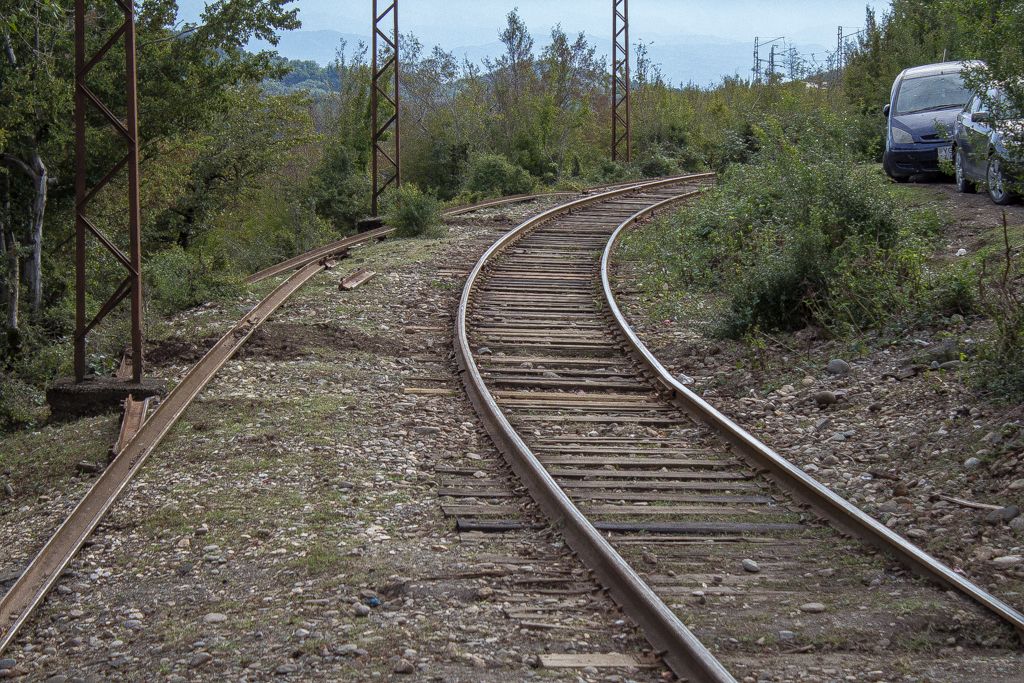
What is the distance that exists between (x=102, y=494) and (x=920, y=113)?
15.7 meters

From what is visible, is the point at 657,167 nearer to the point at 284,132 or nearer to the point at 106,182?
the point at 284,132

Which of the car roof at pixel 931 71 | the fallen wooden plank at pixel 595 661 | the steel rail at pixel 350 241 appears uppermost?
the car roof at pixel 931 71

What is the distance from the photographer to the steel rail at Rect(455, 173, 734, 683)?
406cm

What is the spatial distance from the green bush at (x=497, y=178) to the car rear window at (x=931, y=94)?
35.4 ft

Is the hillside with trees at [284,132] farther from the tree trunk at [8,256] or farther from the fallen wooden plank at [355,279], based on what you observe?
the fallen wooden plank at [355,279]

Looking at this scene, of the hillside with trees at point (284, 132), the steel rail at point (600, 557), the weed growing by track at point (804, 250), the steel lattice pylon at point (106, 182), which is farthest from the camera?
the hillside with trees at point (284, 132)

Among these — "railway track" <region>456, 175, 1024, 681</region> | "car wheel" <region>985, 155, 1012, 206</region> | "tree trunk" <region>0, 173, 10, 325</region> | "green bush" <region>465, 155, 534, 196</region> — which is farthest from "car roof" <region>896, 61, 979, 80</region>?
"tree trunk" <region>0, 173, 10, 325</region>

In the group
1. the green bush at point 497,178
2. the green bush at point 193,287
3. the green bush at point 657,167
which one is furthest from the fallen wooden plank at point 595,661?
the green bush at point 657,167

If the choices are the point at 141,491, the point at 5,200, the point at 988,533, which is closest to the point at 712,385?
the point at 988,533

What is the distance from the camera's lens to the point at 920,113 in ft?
58.9

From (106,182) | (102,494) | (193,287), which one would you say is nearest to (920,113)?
(193,287)

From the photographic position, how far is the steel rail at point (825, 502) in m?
4.72

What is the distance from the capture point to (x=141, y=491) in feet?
21.9

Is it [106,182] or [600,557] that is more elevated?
[106,182]
